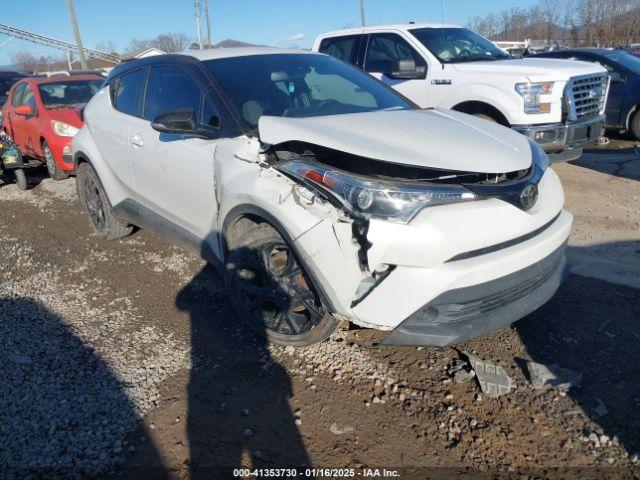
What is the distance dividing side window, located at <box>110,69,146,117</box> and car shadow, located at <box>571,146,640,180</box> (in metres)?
6.25

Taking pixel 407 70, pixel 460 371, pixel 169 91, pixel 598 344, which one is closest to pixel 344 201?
pixel 460 371

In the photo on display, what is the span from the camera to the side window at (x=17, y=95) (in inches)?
361

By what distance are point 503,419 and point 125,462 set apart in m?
1.83

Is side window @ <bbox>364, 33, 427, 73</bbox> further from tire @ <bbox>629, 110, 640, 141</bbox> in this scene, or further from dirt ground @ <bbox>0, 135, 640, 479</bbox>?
tire @ <bbox>629, 110, 640, 141</bbox>

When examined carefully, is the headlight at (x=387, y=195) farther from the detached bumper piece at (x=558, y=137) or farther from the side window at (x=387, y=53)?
the side window at (x=387, y=53)

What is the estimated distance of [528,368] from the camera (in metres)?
2.87

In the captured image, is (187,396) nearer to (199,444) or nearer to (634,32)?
(199,444)

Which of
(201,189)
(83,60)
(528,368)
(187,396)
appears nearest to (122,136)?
(201,189)

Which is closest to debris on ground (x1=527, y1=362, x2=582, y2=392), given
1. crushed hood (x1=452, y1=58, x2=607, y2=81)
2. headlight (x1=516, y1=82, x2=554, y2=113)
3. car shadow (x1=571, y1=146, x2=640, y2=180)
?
headlight (x1=516, y1=82, x2=554, y2=113)

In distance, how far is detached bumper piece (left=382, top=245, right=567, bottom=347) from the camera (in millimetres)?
2441

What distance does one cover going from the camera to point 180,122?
10.7 feet

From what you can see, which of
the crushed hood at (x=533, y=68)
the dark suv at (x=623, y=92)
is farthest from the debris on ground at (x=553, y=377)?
the dark suv at (x=623, y=92)

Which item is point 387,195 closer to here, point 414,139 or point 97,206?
point 414,139

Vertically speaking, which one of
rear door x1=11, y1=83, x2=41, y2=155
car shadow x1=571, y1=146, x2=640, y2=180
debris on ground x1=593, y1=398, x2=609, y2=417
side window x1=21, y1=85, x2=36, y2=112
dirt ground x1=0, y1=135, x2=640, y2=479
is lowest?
car shadow x1=571, y1=146, x2=640, y2=180
